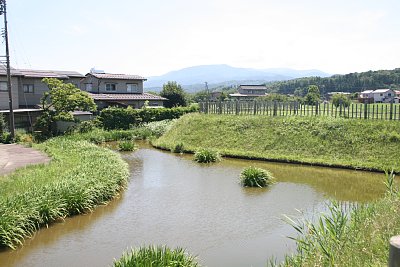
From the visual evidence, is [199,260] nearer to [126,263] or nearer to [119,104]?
[126,263]

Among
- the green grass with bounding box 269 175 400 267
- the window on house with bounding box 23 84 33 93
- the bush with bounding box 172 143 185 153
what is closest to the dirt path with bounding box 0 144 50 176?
the bush with bounding box 172 143 185 153

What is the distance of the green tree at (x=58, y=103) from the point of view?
28.5 m

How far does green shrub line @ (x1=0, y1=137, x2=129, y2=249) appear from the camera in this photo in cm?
916

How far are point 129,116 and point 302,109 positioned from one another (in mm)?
15205

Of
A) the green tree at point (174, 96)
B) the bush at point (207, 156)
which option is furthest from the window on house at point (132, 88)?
the bush at point (207, 156)

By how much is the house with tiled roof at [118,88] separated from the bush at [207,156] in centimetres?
2230

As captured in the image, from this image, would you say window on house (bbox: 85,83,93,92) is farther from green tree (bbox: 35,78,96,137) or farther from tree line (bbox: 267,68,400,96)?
tree line (bbox: 267,68,400,96)

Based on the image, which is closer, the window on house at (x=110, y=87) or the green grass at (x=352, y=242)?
the green grass at (x=352, y=242)

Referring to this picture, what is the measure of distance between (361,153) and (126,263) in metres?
16.2

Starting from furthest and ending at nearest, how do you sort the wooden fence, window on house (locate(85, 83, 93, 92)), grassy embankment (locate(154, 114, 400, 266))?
1. window on house (locate(85, 83, 93, 92))
2. the wooden fence
3. grassy embankment (locate(154, 114, 400, 266))

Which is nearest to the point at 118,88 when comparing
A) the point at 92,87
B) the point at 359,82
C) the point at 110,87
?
the point at 110,87

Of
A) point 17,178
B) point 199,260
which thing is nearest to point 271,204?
point 199,260

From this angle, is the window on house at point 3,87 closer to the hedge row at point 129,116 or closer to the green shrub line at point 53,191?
the hedge row at point 129,116

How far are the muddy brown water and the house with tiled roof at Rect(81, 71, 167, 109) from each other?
83.1 feet
